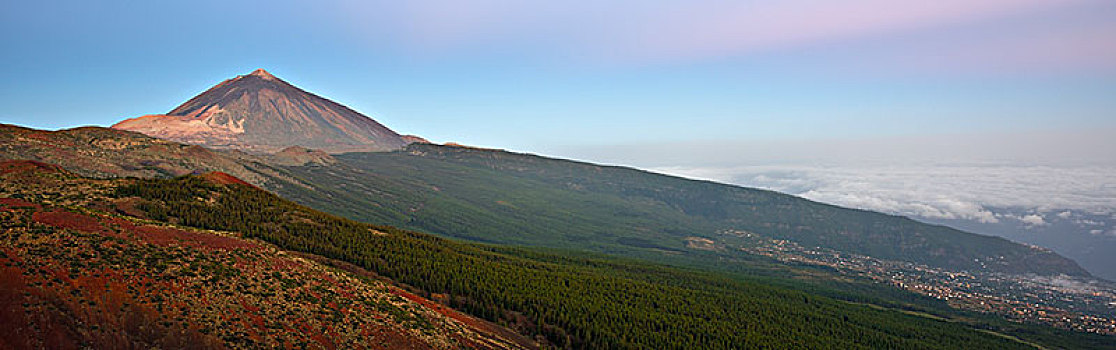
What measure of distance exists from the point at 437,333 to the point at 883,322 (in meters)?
171

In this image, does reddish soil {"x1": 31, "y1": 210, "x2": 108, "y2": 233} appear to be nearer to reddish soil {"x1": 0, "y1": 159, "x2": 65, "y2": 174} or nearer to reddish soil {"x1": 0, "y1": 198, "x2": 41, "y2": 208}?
reddish soil {"x1": 0, "y1": 198, "x2": 41, "y2": 208}

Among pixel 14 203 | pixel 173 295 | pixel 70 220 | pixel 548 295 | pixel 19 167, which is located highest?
pixel 19 167

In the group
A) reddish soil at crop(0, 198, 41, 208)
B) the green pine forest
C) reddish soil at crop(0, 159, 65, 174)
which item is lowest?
the green pine forest

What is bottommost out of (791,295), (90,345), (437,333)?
(791,295)

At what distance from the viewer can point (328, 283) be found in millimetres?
69188

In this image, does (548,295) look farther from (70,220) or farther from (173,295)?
(70,220)

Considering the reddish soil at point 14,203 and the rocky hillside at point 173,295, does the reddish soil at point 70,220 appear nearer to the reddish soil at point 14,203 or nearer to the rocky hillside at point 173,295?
the rocky hillside at point 173,295

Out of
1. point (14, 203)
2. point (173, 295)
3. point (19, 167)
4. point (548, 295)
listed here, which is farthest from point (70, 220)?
point (548, 295)

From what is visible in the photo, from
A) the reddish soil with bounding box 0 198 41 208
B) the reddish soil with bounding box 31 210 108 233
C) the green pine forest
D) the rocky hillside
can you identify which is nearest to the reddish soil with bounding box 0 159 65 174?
the rocky hillside

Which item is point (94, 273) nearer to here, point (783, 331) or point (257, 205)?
point (257, 205)

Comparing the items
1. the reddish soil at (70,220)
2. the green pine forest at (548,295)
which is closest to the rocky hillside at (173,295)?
the reddish soil at (70,220)

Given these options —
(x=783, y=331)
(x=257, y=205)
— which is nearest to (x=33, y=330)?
(x=257, y=205)

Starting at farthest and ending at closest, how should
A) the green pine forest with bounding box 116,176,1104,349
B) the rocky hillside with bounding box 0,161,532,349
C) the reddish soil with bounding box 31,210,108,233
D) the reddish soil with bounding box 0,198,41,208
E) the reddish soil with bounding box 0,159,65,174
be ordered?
the green pine forest with bounding box 116,176,1104,349, the reddish soil with bounding box 0,159,65,174, the reddish soil with bounding box 0,198,41,208, the reddish soil with bounding box 31,210,108,233, the rocky hillside with bounding box 0,161,532,349

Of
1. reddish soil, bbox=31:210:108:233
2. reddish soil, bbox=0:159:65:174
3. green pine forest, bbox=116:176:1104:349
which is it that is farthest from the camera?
green pine forest, bbox=116:176:1104:349
